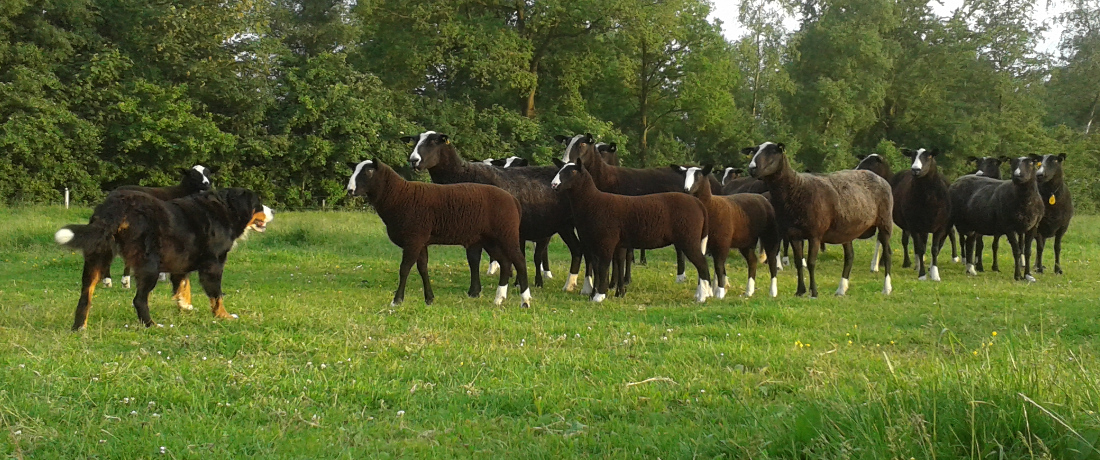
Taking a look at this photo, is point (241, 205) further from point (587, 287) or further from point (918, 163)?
point (918, 163)

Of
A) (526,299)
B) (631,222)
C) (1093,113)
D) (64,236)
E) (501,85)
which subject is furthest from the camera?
(1093,113)

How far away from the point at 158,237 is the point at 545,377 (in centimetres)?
435

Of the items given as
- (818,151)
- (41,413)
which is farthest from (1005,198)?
(818,151)

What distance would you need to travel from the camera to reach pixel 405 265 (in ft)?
35.6

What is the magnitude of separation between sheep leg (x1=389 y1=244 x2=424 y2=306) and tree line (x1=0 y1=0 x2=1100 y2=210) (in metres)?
17.2

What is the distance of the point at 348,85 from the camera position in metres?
32.1

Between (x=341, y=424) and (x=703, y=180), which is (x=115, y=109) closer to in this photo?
(x=703, y=180)

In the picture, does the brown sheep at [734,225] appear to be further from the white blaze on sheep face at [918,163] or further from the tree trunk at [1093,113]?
the tree trunk at [1093,113]

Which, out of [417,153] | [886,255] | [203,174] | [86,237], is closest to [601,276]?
[417,153]

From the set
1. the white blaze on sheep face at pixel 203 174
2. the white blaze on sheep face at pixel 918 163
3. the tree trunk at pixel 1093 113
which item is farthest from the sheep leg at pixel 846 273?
the tree trunk at pixel 1093 113

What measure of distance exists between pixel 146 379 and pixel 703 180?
344 inches

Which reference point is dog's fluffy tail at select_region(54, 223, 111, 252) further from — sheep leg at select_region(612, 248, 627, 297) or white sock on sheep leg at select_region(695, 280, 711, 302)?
white sock on sheep leg at select_region(695, 280, 711, 302)

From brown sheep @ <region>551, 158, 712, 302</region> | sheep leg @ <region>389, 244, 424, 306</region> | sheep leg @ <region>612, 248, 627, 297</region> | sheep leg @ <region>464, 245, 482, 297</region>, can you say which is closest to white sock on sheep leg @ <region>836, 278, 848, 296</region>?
brown sheep @ <region>551, 158, 712, 302</region>

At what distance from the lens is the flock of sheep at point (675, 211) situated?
36.5ft
